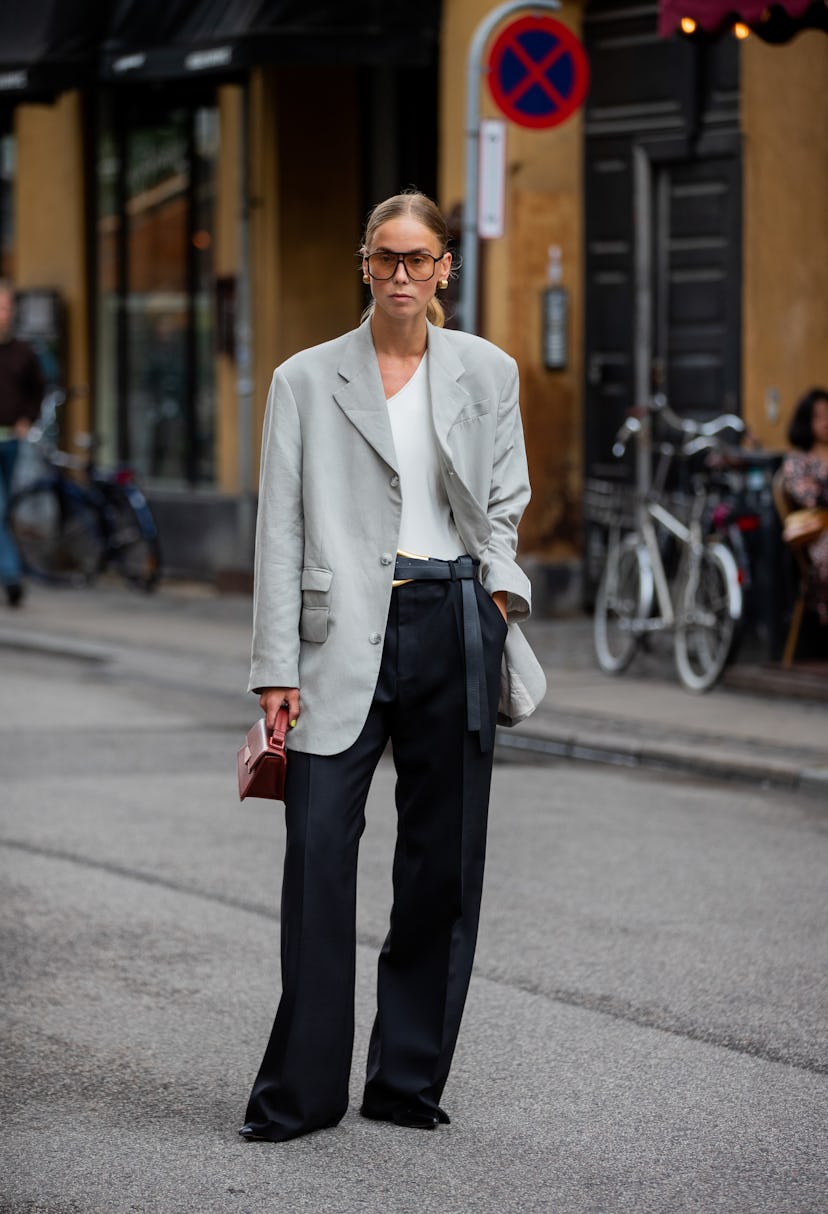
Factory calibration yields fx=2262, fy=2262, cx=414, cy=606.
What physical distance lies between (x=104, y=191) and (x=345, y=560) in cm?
1627

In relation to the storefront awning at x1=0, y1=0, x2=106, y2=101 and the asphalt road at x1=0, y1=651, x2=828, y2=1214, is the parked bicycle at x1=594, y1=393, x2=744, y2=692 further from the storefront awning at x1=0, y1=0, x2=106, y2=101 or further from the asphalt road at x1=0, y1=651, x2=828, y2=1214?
the storefront awning at x1=0, y1=0, x2=106, y2=101

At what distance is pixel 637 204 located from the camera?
47.6 feet

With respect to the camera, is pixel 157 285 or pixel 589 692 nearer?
pixel 589 692

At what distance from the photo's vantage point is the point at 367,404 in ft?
15.1

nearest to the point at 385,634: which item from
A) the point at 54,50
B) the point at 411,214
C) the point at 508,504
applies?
the point at 508,504

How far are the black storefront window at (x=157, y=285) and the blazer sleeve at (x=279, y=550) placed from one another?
46.3 feet

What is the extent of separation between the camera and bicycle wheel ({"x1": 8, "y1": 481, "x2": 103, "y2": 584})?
17500 mm

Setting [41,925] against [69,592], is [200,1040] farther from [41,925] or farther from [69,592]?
[69,592]

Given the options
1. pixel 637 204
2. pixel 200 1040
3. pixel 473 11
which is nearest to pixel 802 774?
pixel 200 1040

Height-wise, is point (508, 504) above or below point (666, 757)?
above

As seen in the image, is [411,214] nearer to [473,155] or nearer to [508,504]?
[508,504]

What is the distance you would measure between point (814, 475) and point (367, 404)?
24.0 feet

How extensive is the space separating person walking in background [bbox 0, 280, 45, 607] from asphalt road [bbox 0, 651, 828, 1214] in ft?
22.9

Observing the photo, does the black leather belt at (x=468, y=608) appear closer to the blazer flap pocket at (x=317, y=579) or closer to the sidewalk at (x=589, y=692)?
the blazer flap pocket at (x=317, y=579)
